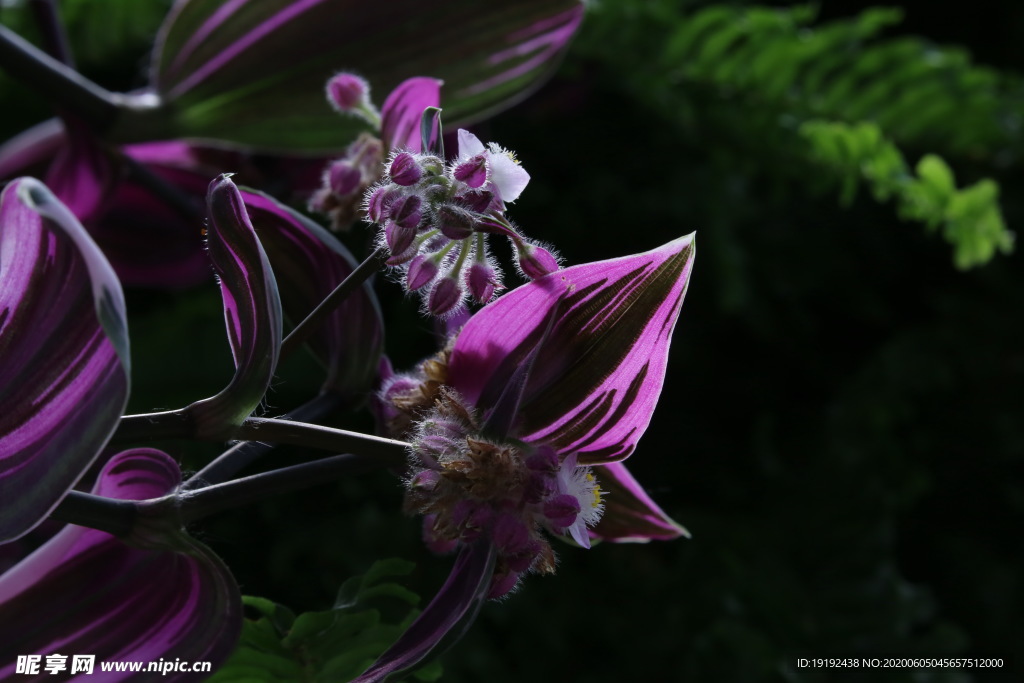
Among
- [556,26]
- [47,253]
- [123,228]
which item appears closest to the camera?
[47,253]

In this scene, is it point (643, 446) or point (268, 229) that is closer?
point (268, 229)

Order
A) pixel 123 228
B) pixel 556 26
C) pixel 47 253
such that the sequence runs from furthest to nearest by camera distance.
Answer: pixel 123 228
pixel 556 26
pixel 47 253

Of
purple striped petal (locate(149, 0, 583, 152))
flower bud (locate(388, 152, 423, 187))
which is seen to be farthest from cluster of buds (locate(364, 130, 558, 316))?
purple striped petal (locate(149, 0, 583, 152))

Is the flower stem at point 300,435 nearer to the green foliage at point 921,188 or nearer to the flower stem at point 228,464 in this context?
the flower stem at point 228,464

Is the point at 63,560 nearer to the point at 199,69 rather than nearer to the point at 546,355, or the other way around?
the point at 546,355

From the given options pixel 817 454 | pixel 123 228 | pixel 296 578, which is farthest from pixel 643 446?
pixel 123 228

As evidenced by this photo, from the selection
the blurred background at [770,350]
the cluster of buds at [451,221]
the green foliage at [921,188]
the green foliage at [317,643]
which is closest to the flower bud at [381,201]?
the cluster of buds at [451,221]

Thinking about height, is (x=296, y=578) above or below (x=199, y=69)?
below

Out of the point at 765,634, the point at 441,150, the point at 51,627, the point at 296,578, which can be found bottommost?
the point at 765,634
